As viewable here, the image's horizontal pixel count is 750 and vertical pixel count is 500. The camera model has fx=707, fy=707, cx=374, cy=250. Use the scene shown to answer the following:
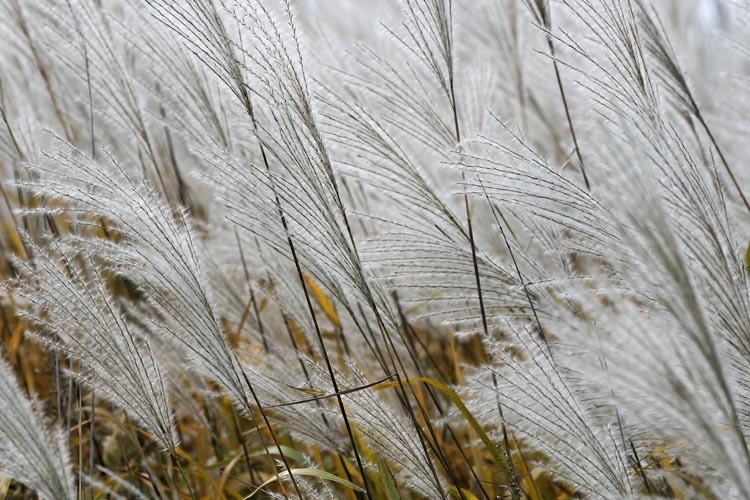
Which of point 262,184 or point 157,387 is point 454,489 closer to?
point 157,387

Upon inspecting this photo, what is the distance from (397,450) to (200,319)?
0.45m

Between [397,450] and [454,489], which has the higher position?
[397,450]

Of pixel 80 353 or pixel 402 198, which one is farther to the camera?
pixel 402 198

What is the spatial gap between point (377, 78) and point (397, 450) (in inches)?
34.2

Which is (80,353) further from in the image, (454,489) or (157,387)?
(454,489)

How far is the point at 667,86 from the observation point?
1689 millimetres

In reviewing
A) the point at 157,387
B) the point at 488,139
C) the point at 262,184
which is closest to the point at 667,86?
the point at 488,139

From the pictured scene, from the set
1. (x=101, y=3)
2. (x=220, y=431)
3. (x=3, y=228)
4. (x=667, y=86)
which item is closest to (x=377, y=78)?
(x=667, y=86)

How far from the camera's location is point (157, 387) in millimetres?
1355

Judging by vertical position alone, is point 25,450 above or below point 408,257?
below

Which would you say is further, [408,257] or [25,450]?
[408,257]

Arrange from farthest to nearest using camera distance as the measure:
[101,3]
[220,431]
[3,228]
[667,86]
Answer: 1. [3,228]
2. [220,431]
3. [101,3]
4. [667,86]

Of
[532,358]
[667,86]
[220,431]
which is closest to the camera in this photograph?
[532,358]

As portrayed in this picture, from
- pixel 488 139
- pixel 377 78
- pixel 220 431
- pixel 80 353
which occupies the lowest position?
pixel 220 431
